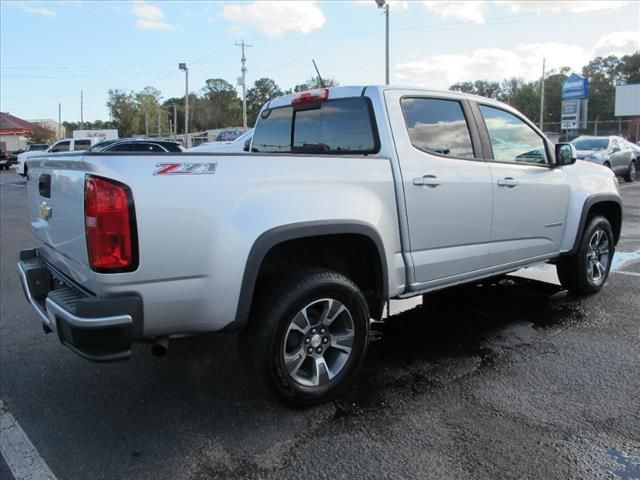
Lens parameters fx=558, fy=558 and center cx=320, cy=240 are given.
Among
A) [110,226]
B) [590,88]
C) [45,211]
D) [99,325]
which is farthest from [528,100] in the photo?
[99,325]

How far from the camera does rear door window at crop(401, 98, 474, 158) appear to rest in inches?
157

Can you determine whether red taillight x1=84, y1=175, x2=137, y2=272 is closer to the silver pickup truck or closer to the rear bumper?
the silver pickup truck

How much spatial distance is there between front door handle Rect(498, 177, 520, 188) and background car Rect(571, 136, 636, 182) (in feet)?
48.7

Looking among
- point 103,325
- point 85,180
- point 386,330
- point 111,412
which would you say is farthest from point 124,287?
point 386,330

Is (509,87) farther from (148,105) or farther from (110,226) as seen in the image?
(110,226)

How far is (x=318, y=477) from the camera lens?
108 inches

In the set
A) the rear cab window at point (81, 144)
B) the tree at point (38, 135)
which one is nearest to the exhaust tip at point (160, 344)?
the rear cab window at point (81, 144)

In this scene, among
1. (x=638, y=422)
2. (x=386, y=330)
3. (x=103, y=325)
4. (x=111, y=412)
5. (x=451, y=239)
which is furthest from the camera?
(x=386, y=330)

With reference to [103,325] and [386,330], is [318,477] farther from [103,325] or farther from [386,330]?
[386,330]

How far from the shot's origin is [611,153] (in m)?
18.6

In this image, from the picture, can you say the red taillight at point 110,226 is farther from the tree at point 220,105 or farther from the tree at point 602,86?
the tree at point 220,105

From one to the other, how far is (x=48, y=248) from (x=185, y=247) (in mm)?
1310

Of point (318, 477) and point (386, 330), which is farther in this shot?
point (386, 330)

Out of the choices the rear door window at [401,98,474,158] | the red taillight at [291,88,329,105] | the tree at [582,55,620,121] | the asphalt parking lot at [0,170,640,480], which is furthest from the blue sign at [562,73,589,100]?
the tree at [582,55,620,121]
